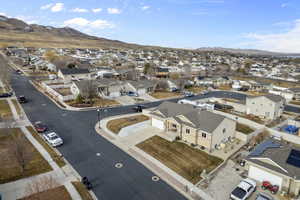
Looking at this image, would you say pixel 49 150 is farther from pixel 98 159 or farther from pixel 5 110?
pixel 5 110

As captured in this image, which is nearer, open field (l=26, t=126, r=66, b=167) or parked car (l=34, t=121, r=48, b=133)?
open field (l=26, t=126, r=66, b=167)

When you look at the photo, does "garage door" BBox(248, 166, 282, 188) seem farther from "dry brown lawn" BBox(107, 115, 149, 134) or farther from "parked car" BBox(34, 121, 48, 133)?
"parked car" BBox(34, 121, 48, 133)

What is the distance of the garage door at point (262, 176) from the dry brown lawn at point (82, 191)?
1749cm

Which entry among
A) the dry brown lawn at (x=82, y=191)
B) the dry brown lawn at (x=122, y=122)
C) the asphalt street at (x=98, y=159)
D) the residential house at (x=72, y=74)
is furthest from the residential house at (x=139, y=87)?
the dry brown lawn at (x=82, y=191)

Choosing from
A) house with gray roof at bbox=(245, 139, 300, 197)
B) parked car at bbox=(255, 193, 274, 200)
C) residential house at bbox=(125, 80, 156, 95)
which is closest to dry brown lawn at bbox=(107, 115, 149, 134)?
house with gray roof at bbox=(245, 139, 300, 197)

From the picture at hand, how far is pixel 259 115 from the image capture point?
4391 cm

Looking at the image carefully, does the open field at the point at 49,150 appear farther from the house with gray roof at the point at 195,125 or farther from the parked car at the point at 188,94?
the parked car at the point at 188,94

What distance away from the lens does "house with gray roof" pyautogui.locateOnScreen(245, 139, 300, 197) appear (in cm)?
1918

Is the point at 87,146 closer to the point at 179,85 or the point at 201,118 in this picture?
the point at 201,118

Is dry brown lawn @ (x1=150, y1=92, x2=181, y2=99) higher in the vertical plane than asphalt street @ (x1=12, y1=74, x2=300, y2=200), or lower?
higher

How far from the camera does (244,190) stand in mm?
18547

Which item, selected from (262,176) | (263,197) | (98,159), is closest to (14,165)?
(98,159)

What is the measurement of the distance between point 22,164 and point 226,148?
2605 centimetres

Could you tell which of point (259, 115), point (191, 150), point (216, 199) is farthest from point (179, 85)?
point (216, 199)
